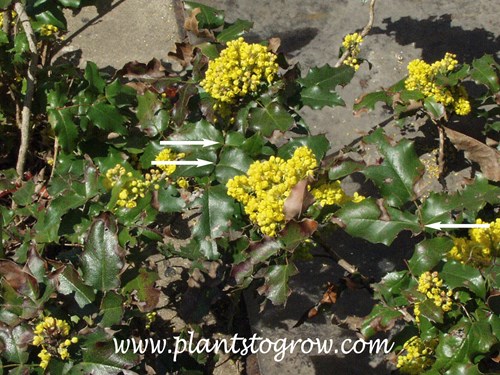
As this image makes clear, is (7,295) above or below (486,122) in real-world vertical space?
above

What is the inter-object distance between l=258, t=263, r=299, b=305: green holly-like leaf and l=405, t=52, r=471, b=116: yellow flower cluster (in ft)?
3.49

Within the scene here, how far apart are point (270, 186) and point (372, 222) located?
318mm

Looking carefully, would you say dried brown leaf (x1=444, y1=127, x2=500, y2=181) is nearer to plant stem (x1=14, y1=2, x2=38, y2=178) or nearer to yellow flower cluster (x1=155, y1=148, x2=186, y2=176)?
yellow flower cluster (x1=155, y1=148, x2=186, y2=176)

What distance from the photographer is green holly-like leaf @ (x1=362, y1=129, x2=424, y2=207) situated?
7.09 feet

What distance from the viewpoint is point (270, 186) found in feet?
6.65

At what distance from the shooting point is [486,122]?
10.00 ft

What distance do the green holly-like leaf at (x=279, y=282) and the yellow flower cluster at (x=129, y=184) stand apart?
1.46 ft

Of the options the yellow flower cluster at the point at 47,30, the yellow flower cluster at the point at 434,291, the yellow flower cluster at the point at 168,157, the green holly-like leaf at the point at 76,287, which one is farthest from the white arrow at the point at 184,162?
the yellow flower cluster at the point at 47,30

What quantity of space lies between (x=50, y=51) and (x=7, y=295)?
154 cm

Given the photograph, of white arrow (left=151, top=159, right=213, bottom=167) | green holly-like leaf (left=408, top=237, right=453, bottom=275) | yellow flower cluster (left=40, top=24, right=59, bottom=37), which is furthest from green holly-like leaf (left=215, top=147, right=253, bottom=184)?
yellow flower cluster (left=40, top=24, right=59, bottom=37)

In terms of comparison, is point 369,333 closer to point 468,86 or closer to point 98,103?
point 98,103

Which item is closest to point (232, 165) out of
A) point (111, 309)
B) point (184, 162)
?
point (184, 162)

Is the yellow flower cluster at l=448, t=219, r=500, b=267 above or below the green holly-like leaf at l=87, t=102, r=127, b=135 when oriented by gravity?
below

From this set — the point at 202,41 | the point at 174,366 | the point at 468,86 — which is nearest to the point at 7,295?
the point at 174,366
